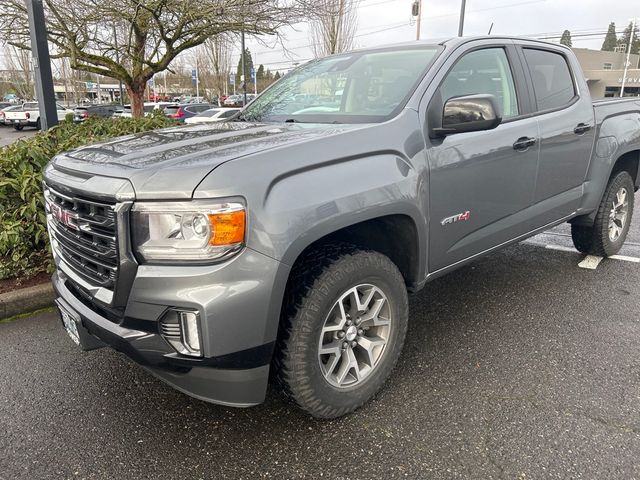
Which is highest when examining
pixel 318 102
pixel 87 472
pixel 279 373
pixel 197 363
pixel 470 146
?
pixel 318 102

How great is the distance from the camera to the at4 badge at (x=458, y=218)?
9.22ft

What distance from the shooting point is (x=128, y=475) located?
7.04 ft

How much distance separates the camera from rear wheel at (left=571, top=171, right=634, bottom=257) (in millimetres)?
4445

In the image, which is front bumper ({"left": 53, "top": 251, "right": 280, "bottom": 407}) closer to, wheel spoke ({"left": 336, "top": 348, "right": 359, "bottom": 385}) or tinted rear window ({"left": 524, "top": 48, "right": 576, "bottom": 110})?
wheel spoke ({"left": 336, "top": 348, "right": 359, "bottom": 385})

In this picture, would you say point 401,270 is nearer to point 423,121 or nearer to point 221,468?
point 423,121

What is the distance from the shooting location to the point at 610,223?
4680mm

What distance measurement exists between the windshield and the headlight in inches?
45.2

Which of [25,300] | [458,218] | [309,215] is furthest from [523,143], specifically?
[25,300]

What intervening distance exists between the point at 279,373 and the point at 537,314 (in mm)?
2292

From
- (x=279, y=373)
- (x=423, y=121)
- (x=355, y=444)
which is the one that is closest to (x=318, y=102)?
(x=423, y=121)

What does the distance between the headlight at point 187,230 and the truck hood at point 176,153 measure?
2.4 inches

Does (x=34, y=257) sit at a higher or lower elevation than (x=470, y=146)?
lower

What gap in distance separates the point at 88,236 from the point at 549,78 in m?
3.41

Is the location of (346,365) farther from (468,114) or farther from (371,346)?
(468,114)
